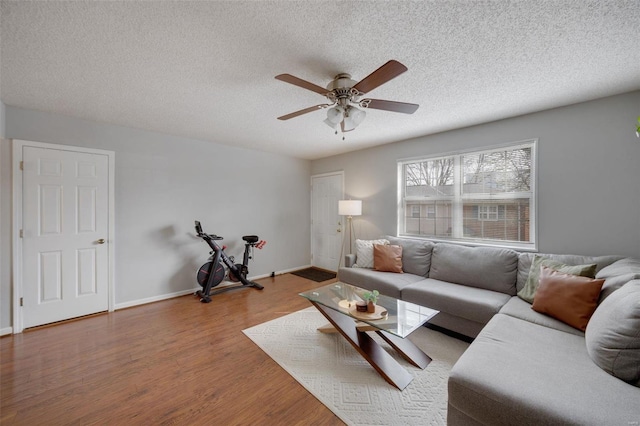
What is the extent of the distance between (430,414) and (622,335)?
1.13m

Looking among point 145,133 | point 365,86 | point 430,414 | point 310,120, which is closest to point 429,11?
point 365,86

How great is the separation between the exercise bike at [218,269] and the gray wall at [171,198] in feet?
1.00

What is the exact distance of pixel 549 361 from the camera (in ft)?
4.61

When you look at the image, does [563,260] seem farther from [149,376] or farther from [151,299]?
[151,299]

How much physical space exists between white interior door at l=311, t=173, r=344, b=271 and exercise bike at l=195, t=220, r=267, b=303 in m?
1.60

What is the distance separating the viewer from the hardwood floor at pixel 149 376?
5.21 feet

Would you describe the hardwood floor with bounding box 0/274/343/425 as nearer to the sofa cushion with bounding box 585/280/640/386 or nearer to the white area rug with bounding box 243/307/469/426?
the white area rug with bounding box 243/307/469/426

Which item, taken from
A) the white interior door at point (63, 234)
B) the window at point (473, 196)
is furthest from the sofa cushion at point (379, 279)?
the white interior door at point (63, 234)

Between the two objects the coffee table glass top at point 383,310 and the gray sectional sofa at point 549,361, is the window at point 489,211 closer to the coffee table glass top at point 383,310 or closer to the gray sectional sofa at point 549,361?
the gray sectional sofa at point 549,361

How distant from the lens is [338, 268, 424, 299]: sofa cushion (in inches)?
115

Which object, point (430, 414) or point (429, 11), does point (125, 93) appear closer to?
point (429, 11)

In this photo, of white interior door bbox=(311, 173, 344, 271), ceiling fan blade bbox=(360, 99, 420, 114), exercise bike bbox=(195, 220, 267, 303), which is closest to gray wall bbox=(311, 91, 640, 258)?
ceiling fan blade bbox=(360, 99, 420, 114)

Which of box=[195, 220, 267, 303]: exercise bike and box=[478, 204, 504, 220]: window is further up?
box=[478, 204, 504, 220]: window

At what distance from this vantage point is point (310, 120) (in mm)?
3033
